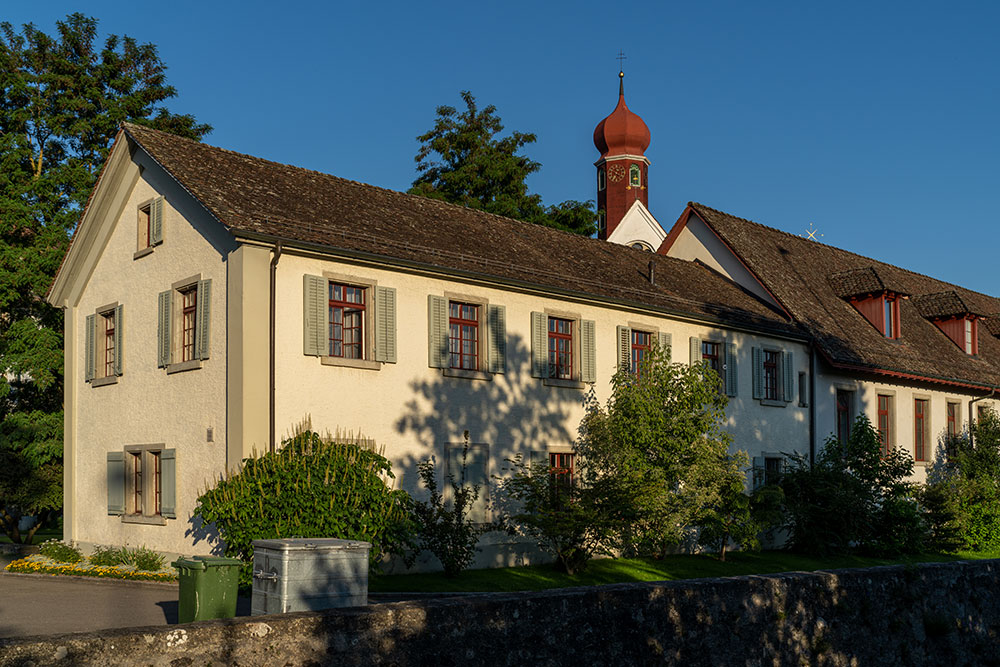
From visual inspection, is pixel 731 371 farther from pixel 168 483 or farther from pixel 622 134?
pixel 622 134

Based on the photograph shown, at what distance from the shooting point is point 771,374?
26297 millimetres

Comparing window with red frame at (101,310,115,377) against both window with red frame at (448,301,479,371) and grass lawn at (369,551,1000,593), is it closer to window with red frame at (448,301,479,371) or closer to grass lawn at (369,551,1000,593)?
window with red frame at (448,301,479,371)

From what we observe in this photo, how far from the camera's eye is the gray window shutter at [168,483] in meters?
18.1

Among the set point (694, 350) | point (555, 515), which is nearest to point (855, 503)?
point (694, 350)

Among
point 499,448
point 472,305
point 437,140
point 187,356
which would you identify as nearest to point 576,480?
point 499,448

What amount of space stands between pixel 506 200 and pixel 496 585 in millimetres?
25441

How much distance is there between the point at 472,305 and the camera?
784 inches

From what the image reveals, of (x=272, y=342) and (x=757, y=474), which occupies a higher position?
(x=272, y=342)

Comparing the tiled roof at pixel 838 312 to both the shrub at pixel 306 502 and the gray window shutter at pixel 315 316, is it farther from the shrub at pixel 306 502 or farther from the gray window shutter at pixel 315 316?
the shrub at pixel 306 502

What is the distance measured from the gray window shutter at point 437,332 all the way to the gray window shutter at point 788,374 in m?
10.6

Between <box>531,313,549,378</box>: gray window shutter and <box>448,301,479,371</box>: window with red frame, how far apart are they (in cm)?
130

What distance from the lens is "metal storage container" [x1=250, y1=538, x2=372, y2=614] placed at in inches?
419

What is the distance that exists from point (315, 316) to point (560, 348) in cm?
591

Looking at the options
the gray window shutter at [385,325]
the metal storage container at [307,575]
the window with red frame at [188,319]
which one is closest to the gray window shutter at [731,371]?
the gray window shutter at [385,325]
